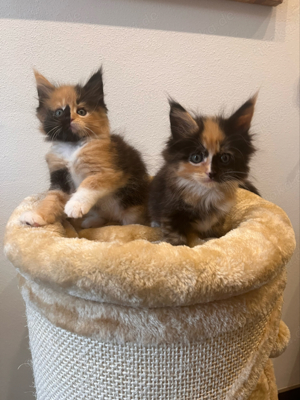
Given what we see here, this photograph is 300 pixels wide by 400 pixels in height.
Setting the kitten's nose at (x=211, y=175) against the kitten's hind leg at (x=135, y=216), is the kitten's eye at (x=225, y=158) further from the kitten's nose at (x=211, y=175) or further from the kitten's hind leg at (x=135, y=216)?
the kitten's hind leg at (x=135, y=216)

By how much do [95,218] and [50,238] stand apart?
0.35 m

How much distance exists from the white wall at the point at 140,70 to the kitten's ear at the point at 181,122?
0.46 metres

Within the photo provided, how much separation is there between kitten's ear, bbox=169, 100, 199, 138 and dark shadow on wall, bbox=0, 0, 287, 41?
0.64 metres

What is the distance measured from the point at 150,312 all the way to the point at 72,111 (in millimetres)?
588

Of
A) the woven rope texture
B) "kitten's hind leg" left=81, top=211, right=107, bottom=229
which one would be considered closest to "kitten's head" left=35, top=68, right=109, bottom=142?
"kitten's hind leg" left=81, top=211, right=107, bottom=229

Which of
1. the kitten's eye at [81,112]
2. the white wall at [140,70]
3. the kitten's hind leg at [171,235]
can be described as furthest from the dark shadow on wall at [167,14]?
the kitten's hind leg at [171,235]

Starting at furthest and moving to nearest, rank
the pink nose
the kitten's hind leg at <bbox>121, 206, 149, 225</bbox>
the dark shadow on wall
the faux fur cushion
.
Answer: the dark shadow on wall, the kitten's hind leg at <bbox>121, 206, 149, 225</bbox>, the pink nose, the faux fur cushion

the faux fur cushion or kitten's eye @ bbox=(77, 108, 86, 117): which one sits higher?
kitten's eye @ bbox=(77, 108, 86, 117)

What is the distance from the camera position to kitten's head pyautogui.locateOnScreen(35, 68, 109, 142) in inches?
31.5

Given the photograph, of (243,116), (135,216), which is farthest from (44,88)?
(243,116)

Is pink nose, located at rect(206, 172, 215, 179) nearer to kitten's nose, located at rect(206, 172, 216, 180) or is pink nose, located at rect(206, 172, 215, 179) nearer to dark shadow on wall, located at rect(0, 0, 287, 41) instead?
kitten's nose, located at rect(206, 172, 216, 180)

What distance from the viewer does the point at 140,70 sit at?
123cm

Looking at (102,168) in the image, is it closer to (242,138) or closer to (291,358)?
(242,138)

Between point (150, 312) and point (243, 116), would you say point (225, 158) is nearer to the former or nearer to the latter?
point (243, 116)
